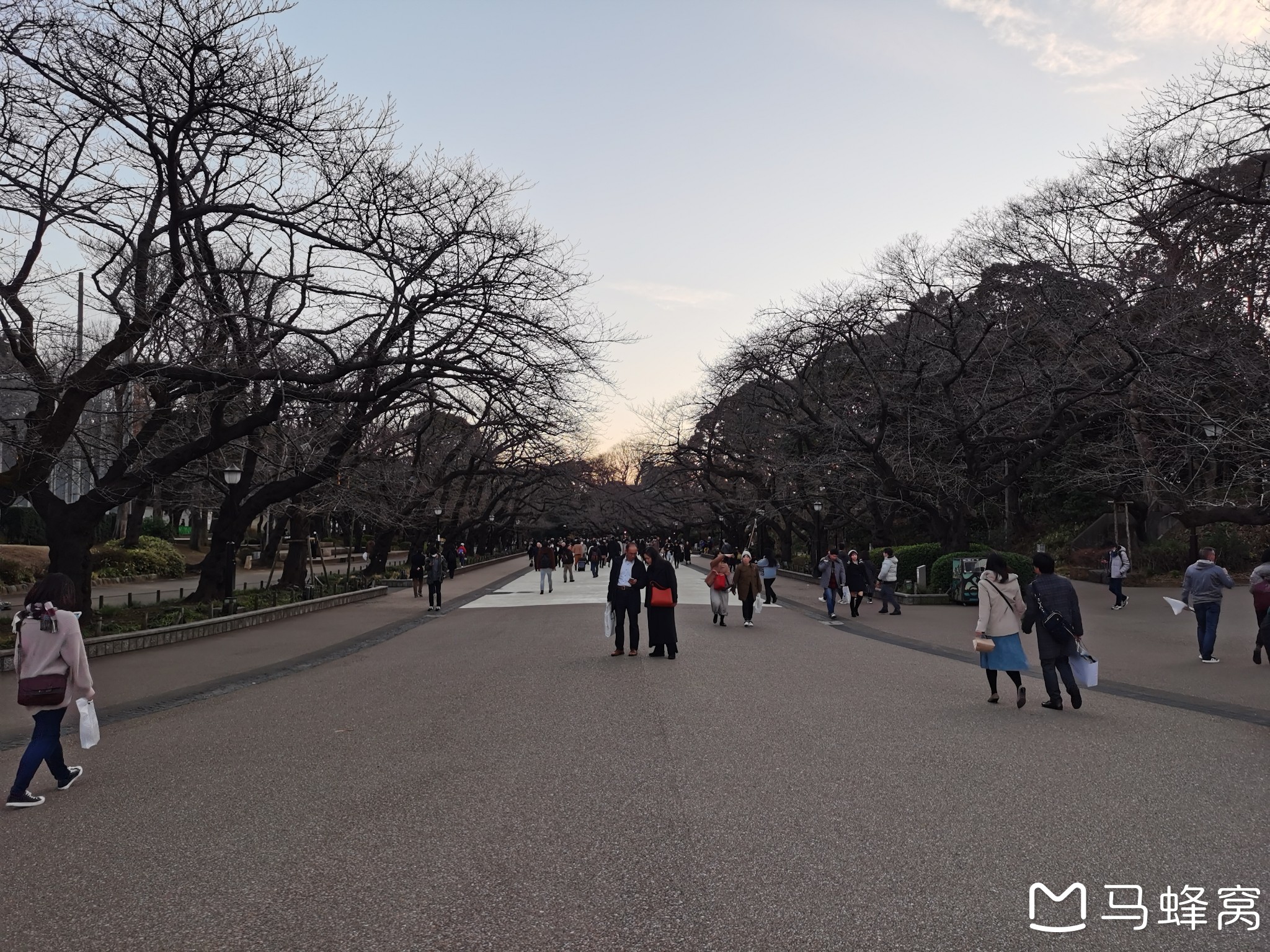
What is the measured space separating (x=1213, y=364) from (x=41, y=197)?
23.3 meters

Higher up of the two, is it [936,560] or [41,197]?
[41,197]

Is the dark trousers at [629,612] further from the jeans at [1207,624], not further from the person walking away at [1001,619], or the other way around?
the jeans at [1207,624]

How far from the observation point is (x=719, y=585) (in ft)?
61.5

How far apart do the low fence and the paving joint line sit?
5.38 feet

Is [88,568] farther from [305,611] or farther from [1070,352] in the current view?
[1070,352]

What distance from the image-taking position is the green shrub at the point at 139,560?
1449 inches

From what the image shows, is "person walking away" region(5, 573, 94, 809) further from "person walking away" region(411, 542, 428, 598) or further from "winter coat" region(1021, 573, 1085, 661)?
"person walking away" region(411, 542, 428, 598)

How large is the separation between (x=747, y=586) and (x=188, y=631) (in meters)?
10.1

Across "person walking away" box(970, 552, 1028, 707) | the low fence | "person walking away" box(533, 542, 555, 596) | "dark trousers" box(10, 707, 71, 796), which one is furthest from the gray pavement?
"person walking away" box(533, 542, 555, 596)

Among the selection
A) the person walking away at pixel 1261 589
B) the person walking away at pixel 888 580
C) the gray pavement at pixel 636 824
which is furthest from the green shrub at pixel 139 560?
the person walking away at pixel 1261 589

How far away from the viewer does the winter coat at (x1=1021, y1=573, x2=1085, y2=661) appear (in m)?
9.24

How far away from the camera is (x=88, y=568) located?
18.0m

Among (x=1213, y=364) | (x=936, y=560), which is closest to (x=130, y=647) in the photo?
(x=936, y=560)

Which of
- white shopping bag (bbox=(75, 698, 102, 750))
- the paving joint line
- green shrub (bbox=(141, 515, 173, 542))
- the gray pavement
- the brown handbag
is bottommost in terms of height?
the paving joint line
